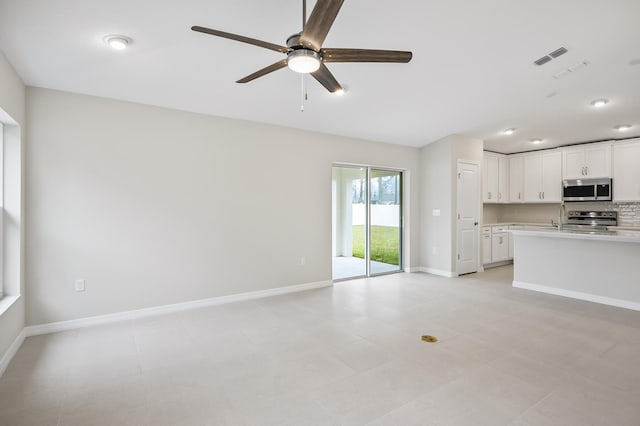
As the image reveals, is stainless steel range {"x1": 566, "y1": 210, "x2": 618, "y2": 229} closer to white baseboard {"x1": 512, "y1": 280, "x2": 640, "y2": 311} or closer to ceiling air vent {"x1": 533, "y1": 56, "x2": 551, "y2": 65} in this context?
white baseboard {"x1": 512, "y1": 280, "x2": 640, "y2": 311}

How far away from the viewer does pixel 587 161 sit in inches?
249

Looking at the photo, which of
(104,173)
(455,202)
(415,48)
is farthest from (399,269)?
(104,173)

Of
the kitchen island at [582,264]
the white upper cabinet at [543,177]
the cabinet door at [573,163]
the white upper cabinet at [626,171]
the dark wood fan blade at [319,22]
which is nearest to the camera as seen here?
the dark wood fan blade at [319,22]

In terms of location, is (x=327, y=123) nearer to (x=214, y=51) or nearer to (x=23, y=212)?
(x=214, y=51)

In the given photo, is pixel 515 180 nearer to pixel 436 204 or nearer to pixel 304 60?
pixel 436 204

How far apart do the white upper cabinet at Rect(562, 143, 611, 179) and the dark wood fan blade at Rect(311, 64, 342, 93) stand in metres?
6.39

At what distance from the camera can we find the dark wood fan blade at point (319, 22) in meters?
1.67

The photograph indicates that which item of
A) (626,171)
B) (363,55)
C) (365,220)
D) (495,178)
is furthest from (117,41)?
(626,171)

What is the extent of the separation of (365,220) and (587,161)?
4688mm

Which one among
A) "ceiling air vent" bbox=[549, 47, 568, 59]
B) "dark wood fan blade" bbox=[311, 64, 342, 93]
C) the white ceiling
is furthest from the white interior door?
"dark wood fan blade" bbox=[311, 64, 342, 93]

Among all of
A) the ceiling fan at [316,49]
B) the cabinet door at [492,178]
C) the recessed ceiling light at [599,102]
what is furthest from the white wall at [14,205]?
the cabinet door at [492,178]

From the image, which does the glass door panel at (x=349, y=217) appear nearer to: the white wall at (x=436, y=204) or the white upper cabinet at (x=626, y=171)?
the white wall at (x=436, y=204)

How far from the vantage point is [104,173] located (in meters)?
3.58

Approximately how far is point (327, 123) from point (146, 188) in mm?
2711
